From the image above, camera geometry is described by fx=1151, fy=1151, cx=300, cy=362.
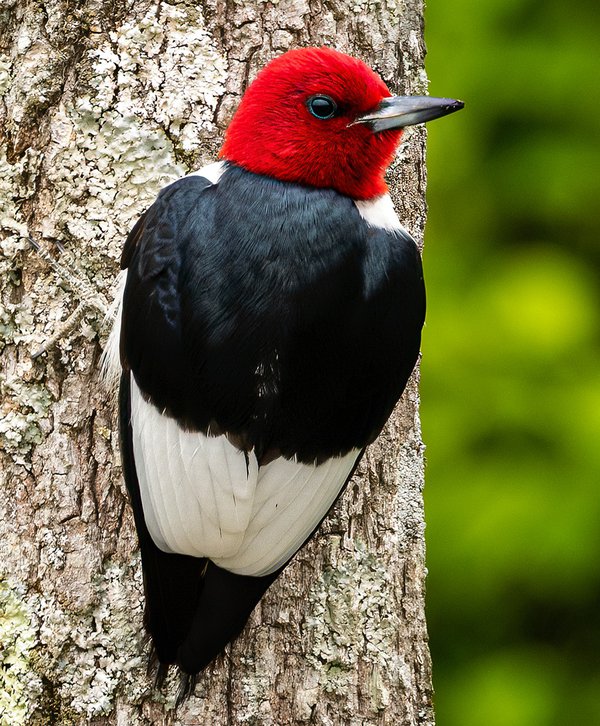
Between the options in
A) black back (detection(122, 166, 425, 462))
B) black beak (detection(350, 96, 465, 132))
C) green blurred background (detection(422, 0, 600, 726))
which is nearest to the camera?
black back (detection(122, 166, 425, 462))

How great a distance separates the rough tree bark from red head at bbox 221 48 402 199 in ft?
0.60

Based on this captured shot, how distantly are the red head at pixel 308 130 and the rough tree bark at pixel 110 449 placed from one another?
0.60ft

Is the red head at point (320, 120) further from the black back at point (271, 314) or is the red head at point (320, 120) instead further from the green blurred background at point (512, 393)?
the green blurred background at point (512, 393)

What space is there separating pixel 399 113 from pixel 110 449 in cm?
81

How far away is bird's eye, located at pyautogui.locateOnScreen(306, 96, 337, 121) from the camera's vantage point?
6.81 feet

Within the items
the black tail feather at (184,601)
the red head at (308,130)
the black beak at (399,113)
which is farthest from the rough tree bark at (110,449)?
the black beak at (399,113)

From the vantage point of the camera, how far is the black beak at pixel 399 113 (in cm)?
202

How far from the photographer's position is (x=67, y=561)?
2.10 meters

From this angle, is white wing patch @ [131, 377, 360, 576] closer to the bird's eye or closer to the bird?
the bird

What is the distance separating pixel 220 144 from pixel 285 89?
0.23 meters

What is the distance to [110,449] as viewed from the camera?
2129 mm

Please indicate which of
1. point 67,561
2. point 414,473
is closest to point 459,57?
point 414,473

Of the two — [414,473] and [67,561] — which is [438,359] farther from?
[67,561]

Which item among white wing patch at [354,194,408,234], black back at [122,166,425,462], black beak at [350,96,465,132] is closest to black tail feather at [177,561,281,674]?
black back at [122,166,425,462]
